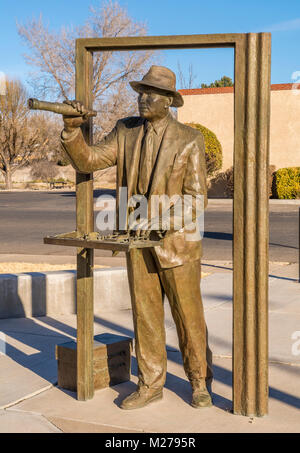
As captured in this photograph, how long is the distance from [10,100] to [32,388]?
124 ft

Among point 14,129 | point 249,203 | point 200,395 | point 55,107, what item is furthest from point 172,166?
point 14,129

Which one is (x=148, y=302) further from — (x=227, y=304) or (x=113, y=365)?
(x=227, y=304)

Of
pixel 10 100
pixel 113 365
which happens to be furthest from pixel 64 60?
pixel 113 365

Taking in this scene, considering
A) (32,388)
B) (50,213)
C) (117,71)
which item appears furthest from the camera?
(117,71)

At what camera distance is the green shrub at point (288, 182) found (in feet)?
80.5

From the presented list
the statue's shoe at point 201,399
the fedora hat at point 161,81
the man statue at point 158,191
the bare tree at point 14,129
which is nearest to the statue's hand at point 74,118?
the man statue at point 158,191

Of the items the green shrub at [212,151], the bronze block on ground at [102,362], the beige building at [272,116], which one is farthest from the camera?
the green shrub at [212,151]

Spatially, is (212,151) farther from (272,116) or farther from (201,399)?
(201,399)

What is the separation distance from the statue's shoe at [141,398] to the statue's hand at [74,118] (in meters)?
1.71

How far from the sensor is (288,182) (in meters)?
24.7

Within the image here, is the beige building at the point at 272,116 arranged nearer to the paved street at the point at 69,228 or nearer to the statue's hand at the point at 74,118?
the paved street at the point at 69,228

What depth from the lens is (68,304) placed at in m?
6.77

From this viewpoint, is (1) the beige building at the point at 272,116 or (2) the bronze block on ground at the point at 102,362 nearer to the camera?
(2) the bronze block on ground at the point at 102,362

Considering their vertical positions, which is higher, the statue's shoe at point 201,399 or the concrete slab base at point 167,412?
the statue's shoe at point 201,399
